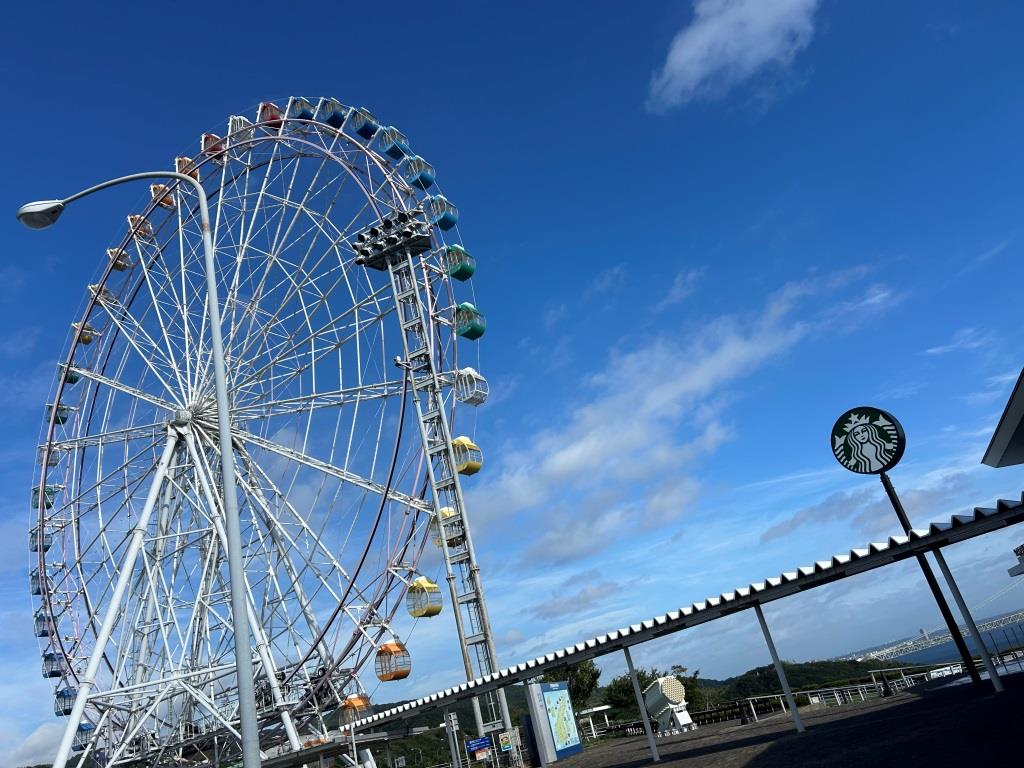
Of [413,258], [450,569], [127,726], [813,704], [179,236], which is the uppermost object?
[179,236]

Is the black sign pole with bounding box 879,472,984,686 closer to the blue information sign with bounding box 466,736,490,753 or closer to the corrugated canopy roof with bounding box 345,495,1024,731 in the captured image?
the corrugated canopy roof with bounding box 345,495,1024,731

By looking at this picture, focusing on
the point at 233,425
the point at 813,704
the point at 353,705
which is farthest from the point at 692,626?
the point at 233,425

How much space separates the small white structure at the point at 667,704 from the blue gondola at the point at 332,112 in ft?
75.5

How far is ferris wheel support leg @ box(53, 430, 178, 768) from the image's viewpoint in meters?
18.0

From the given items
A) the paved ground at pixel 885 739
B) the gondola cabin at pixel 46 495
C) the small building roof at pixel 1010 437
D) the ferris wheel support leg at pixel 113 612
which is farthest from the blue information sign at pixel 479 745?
the gondola cabin at pixel 46 495

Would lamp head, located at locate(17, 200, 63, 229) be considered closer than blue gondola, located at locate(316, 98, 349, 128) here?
Yes

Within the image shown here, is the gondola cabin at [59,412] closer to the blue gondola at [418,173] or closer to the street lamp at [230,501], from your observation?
the blue gondola at [418,173]

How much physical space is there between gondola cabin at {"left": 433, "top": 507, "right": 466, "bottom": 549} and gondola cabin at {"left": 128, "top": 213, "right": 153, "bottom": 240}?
56.1 feet

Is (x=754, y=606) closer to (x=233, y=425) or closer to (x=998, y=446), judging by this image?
(x=998, y=446)

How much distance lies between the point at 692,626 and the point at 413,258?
51.1 ft

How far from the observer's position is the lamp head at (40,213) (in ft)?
30.7

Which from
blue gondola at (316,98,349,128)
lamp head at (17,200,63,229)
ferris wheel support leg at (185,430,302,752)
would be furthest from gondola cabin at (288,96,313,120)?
lamp head at (17,200,63,229)

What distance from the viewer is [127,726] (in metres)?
21.1

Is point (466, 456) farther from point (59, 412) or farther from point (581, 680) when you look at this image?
point (581, 680)
